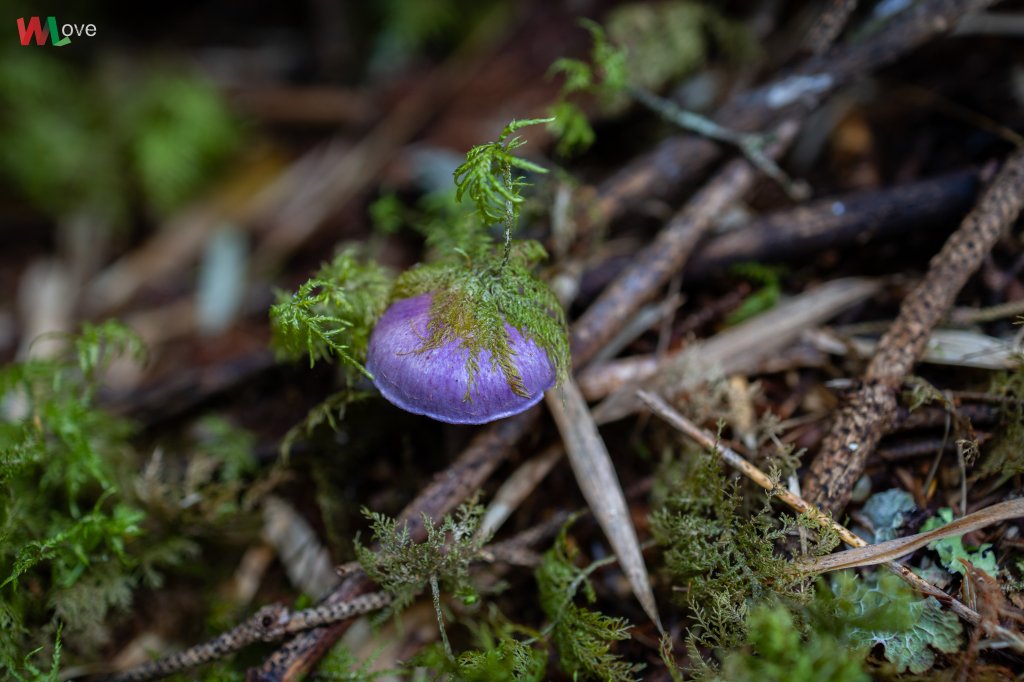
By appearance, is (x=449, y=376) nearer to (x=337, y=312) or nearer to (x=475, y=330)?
(x=475, y=330)

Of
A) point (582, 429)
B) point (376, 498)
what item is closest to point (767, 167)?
point (582, 429)

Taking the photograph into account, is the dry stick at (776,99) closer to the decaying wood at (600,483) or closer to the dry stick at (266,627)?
the decaying wood at (600,483)

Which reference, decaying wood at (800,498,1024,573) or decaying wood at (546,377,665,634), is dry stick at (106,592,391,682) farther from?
decaying wood at (800,498,1024,573)

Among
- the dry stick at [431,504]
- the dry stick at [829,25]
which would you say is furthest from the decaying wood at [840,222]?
the dry stick at [431,504]

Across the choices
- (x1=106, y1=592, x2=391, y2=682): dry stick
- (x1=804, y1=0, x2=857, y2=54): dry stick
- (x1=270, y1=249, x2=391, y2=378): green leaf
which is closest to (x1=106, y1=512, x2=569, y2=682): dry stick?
(x1=106, y1=592, x2=391, y2=682): dry stick

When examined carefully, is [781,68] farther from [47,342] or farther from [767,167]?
[47,342]

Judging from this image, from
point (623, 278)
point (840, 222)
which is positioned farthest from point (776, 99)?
point (623, 278)
